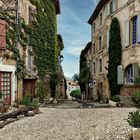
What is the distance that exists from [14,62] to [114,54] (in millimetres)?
8249

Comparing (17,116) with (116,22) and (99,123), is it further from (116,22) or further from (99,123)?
(116,22)

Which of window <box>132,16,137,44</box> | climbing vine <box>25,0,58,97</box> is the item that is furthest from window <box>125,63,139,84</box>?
climbing vine <box>25,0,58,97</box>

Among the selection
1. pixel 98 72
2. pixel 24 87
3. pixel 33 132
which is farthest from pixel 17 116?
pixel 98 72

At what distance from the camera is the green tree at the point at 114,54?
73.0 feet

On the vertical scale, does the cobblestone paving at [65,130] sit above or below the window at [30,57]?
below

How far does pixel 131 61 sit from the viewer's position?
807 inches

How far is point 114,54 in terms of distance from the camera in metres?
22.4

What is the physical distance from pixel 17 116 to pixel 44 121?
1.67 metres

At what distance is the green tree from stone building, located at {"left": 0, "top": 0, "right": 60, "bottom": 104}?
20.1 ft

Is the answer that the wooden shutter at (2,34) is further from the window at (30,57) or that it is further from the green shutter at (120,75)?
the green shutter at (120,75)

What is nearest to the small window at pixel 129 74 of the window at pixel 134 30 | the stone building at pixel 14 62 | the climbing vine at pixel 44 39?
the window at pixel 134 30

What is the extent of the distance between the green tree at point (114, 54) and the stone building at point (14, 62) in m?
6.12

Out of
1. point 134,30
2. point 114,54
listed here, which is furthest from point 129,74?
point 134,30

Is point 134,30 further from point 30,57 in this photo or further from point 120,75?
point 30,57
